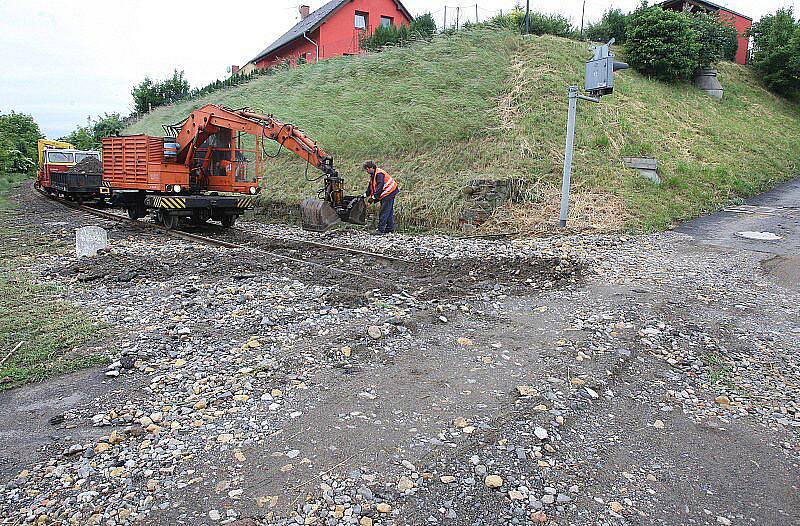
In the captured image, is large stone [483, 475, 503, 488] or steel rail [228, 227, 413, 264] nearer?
large stone [483, 475, 503, 488]

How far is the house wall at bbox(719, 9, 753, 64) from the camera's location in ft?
86.5

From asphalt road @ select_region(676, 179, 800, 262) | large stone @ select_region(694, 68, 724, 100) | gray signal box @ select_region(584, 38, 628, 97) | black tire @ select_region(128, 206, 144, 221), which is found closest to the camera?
asphalt road @ select_region(676, 179, 800, 262)

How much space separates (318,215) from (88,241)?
172 inches

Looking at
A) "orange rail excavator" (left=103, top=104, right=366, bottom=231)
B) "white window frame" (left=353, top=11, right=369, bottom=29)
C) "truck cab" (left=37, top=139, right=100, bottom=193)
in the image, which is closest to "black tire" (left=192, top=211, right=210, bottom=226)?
"orange rail excavator" (left=103, top=104, right=366, bottom=231)

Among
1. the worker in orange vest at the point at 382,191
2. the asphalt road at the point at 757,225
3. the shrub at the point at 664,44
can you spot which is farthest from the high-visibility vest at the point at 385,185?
the shrub at the point at 664,44

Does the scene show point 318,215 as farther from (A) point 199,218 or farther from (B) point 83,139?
(B) point 83,139

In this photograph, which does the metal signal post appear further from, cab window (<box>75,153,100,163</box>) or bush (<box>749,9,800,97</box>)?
cab window (<box>75,153,100,163</box>)

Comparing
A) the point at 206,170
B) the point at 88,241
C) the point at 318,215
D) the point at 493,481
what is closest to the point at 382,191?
the point at 318,215

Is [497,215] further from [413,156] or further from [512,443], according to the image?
[512,443]

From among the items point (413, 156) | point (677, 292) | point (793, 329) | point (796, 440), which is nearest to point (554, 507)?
point (796, 440)

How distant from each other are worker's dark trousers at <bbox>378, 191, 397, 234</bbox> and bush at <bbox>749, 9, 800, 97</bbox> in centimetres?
1980

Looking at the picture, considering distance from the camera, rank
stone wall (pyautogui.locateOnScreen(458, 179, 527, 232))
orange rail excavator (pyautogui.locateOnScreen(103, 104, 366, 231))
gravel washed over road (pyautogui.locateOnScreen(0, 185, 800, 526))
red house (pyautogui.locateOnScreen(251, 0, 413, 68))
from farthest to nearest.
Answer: red house (pyautogui.locateOnScreen(251, 0, 413, 68)), stone wall (pyautogui.locateOnScreen(458, 179, 527, 232)), orange rail excavator (pyautogui.locateOnScreen(103, 104, 366, 231)), gravel washed over road (pyautogui.locateOnScreen(0, 185, 800, 526))

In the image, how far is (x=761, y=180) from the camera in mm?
16062

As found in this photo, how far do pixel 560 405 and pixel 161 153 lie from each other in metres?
11.3
